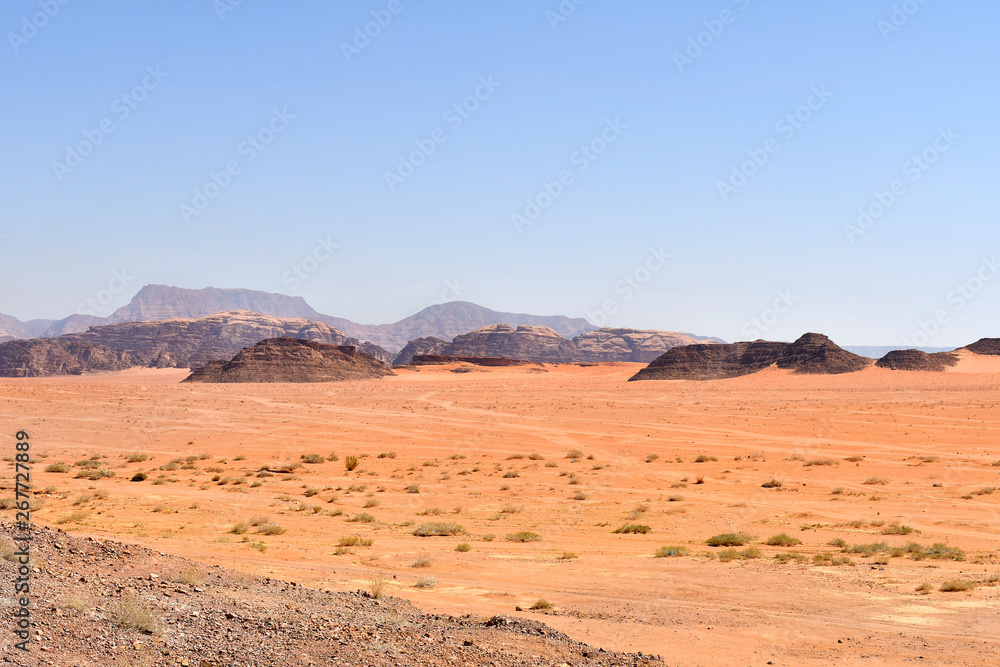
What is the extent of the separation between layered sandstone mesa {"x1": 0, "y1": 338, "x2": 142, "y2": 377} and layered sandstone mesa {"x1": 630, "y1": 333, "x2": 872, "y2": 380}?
10539 cm

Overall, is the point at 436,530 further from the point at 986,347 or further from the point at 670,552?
the point at 986,347

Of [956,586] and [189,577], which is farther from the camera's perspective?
[956,586]

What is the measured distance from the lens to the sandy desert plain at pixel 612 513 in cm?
983

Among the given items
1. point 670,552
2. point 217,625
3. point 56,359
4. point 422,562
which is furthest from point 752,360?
point 56,359

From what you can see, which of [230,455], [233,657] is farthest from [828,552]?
[230,455]

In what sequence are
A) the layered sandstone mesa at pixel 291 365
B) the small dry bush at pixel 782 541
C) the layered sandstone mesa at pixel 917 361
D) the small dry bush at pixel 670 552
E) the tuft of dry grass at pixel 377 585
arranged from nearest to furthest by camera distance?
the tuft of dry grass at pixel 377 585
the small dry bush at pixel 670 552
the small dry bush at pixel 782 541
the layered sandstone mesa at pixel 917 361
the layered sandstone mesa at pixel 291 365

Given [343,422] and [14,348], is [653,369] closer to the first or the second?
[343,422]

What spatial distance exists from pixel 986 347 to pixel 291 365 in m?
96.2

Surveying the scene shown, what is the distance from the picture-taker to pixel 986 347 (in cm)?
9731

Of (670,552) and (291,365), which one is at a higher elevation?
(291,365)

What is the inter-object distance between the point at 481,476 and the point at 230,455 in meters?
12.4

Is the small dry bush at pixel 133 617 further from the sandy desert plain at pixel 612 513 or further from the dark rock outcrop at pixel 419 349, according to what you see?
the dark rock outcrop at pixel 419 349

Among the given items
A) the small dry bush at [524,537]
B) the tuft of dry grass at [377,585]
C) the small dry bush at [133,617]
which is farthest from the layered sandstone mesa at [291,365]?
the small dry bush at [133,617]

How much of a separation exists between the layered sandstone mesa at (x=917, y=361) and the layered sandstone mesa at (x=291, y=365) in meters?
71.3
